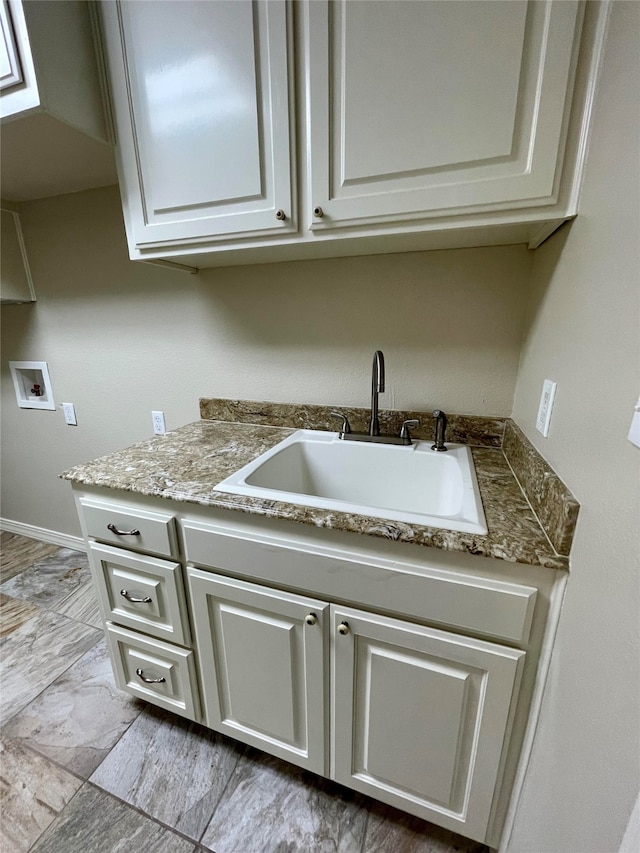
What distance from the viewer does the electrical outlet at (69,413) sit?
1863 millimetres

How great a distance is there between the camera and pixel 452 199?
31.2 inches

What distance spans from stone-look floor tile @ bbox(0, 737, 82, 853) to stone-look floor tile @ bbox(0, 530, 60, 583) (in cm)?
113

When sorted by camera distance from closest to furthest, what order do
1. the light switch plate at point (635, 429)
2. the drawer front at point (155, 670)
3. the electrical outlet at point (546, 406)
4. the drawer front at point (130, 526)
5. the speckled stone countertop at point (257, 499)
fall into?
the light switch plate at point (635, 429) < the speckled stone countertop at point (257, 499) < the electrical outlet at point (546, 406) < the drawer front at point (130, 526) < the drawer front at point (155, 670)

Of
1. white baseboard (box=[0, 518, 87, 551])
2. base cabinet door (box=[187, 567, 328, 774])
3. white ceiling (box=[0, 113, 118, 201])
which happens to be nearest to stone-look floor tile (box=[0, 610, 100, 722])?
white baseboard (box=[0, 518, 87, 551])

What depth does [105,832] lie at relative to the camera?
94 centimetres

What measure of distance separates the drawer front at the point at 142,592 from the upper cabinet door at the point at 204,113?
95cm

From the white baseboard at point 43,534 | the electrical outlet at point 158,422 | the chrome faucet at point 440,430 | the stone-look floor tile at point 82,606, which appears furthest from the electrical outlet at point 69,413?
the chrome faucet at point 440,430

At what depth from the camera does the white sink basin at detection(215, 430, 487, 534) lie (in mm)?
954

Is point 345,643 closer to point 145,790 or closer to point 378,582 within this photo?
point 378,582

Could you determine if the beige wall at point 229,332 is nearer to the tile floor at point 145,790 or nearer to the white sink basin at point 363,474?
the white sink basin at point 363,474

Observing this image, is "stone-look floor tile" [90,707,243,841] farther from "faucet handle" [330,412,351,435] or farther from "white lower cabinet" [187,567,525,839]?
"faucet handle" [330,412,351,435]

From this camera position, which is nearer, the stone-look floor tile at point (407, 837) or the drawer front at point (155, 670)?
the stone-look floor tile at point (407, 837)

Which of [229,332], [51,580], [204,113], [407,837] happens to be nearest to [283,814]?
[407,837]

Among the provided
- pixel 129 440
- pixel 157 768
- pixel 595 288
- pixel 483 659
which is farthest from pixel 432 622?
pixel 129 440
